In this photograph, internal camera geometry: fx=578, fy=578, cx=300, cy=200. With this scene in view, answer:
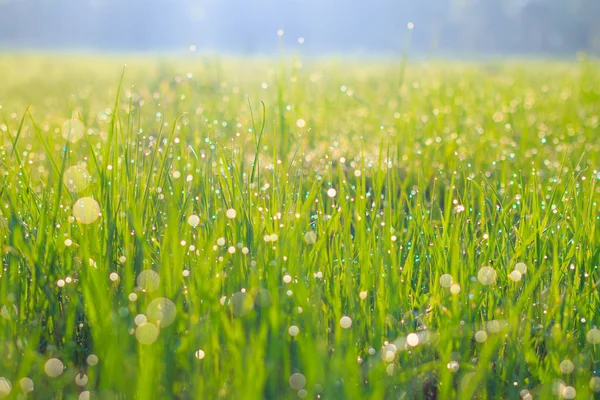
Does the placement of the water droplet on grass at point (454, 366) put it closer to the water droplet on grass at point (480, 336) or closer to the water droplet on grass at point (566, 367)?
the water droplet on grass at point (480, 336)

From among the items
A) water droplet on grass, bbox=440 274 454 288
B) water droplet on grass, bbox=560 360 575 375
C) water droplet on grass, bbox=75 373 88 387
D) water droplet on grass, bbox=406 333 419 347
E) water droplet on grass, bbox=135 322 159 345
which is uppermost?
water droplet on grass, bbox=135 322 159 345

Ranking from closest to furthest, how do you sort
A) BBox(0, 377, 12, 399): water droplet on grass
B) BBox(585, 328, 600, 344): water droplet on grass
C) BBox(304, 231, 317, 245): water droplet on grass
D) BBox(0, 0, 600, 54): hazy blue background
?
BBox(0, 377, 12, 399): water droplet on grass < BBox(585, 328, 600, 344): water droplet on grass < BBox(304, 231, 317, 245): water droplet on grass < BBox(0, 0, 600, 54): hazy blue background

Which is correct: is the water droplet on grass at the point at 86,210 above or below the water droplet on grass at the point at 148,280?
above

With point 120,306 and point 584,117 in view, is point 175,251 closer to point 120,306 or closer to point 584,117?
point 120,306

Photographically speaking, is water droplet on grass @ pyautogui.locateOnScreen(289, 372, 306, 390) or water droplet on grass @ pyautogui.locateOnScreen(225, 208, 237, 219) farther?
water droplet on grass @ pyautogui.locateOnScreen(225, 208, 237, 219)

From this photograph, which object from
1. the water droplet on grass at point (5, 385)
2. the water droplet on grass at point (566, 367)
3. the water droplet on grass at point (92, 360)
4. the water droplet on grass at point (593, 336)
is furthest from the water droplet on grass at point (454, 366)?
the water droplet on grass at point (5, 385)

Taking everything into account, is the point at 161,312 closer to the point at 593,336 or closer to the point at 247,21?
the point at 593,336

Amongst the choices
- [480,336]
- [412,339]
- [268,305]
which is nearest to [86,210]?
[268,305]

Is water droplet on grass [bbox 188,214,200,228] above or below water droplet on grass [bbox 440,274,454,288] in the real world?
above

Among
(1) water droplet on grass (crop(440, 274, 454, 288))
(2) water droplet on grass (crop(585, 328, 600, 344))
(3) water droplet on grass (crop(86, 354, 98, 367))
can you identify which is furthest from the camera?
(1) water droplet on grass (crop(440, 274, 454, 288))

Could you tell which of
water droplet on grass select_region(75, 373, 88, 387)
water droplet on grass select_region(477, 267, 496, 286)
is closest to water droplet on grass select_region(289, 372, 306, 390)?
water droplet on grass select_region(75, 373, 88, 387)

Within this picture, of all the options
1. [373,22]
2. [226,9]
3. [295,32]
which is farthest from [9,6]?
[373,22]

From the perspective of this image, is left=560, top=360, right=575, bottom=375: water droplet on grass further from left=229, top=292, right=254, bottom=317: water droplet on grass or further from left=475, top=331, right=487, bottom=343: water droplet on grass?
left=229, top=292, right=254, bottom=317: water droplet on grass
